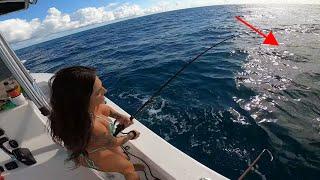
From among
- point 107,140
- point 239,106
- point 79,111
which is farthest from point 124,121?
point 239,106

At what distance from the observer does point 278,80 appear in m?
7.71

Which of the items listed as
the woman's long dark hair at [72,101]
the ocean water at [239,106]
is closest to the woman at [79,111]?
the woman's long dark hair at [72,101]

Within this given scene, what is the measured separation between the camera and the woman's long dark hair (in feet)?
6.51

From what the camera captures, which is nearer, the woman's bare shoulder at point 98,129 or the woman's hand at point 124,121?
the woman's bare shoulder at point 98,129

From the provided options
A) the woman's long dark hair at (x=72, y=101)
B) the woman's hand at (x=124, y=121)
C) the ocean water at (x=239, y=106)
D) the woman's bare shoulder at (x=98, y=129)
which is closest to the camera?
the woman's long dark hair at (x=72, y=101)

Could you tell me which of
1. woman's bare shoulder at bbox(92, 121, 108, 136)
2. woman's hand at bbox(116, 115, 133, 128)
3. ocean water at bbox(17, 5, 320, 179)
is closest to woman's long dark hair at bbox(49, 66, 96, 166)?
woman's bare shoulder at bbox(92, 121, 108, 136)

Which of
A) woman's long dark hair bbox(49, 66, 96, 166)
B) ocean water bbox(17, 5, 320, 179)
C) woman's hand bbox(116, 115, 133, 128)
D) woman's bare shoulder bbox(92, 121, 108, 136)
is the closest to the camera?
woman's long dark hair bbox(49, 66, 96, 166)

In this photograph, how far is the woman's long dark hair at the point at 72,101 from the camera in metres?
1.98

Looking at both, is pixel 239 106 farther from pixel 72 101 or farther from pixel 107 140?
pixel 72 101

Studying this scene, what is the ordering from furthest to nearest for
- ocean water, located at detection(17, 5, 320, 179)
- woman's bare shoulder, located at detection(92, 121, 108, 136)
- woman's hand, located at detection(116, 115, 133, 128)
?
ocean water, located at detection(17, 5, 320, 179), woman's hand, located at detection(116, 115, 133, 128), woman's bare shoulder, located at detection(92, 121, 108, 136)

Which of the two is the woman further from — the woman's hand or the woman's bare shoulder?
the woman's hand

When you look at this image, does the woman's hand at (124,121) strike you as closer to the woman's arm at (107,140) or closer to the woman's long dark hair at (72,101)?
the woman's arm at (107,140)

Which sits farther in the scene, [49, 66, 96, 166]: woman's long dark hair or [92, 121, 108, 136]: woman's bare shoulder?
[92, 121, 108, 136]: woman's bare shoulder

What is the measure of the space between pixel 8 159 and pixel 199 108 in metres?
4.22
